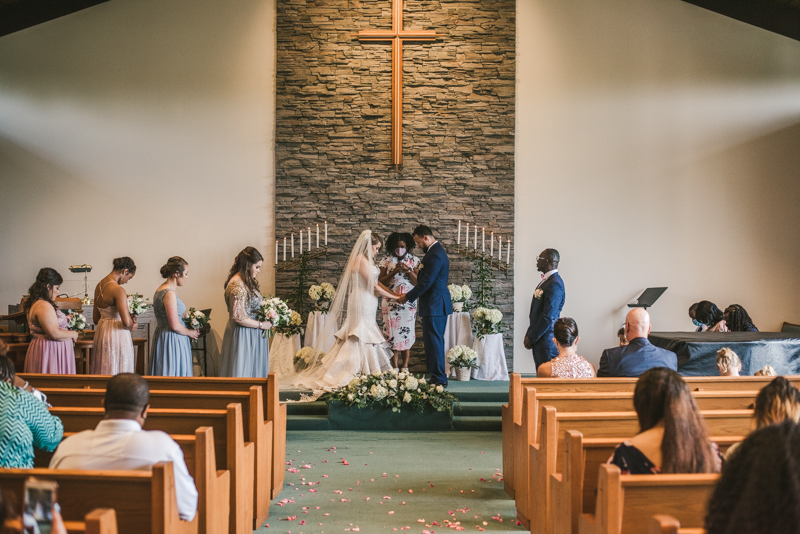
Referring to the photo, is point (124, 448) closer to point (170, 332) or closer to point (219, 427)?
point (219, 427)

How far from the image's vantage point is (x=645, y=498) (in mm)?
1981

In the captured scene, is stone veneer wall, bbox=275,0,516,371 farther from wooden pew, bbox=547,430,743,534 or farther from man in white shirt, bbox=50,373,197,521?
man in white shirt, bbox=50,373,197,521

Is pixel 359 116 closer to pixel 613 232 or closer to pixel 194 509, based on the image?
pixel 613 232

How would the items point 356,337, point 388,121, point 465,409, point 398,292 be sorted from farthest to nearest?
point 388,121, point 398,292, point 356,337, point 465,409

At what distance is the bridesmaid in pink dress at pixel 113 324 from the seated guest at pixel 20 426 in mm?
2637

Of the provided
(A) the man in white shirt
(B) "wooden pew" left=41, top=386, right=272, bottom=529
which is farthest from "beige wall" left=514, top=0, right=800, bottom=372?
(A) the man in white shirt

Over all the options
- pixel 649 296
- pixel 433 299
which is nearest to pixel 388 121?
pixel 433 299

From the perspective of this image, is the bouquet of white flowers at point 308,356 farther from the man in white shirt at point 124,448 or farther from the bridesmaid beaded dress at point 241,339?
the man in white shirt at point 124,448

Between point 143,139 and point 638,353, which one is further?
point 143,139

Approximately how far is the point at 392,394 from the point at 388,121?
4124 mm

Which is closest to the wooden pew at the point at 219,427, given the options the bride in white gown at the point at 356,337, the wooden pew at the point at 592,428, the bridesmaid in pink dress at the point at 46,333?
the wooden pew at the point at 592,428

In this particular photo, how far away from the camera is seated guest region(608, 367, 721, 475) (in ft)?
6.78

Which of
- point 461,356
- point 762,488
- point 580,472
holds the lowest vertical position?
point 461,356

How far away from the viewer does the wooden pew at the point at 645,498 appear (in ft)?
6.37
